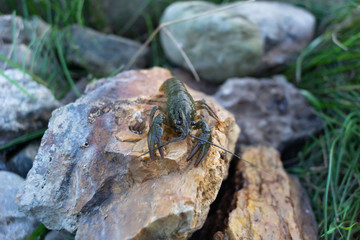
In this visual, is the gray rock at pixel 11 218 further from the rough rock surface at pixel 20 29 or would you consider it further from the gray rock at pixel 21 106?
the rough rock surface at pixel 20 29

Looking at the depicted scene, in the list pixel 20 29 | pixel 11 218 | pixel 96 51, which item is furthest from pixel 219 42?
pixel 11 218

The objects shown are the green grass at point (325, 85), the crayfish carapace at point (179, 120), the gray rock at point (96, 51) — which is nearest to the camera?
the crayfish carapace at point (179, 120)

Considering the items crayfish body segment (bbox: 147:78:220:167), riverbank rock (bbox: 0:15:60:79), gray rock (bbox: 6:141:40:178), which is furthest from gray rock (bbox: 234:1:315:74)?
gray rock (bbox: 6:141:40:178)

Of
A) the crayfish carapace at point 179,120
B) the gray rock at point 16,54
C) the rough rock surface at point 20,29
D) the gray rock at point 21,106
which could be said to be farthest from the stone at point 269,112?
the rough rock surface at point 20,29

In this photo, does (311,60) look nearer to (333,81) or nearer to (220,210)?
(333,81)

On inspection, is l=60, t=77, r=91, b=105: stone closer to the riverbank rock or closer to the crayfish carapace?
the riverbank rock

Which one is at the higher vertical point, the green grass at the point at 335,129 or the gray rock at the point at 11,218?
the gray rock at the point at 11,218

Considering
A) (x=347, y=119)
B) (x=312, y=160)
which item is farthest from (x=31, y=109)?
(x=347, y=119)
